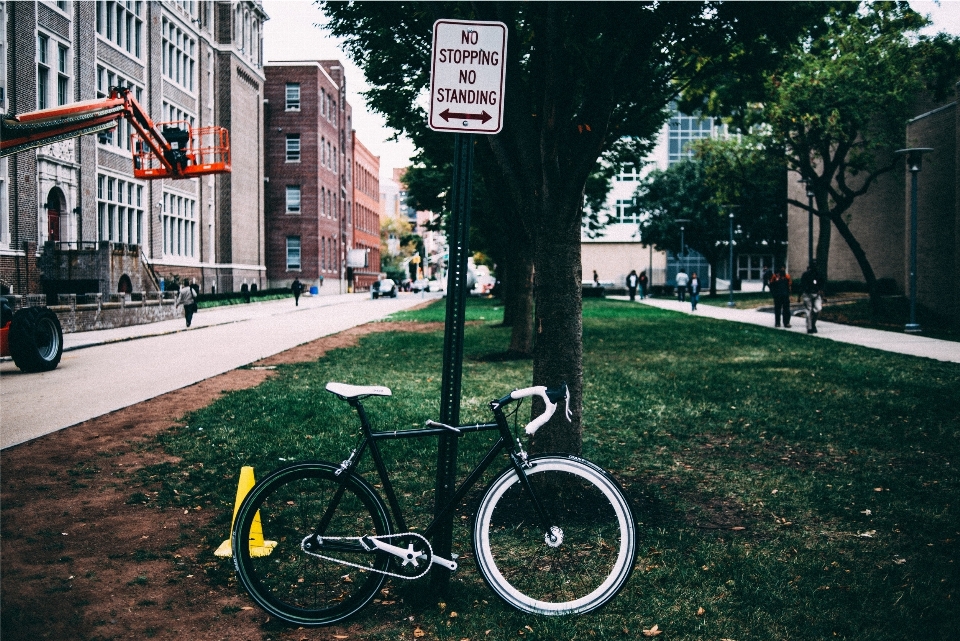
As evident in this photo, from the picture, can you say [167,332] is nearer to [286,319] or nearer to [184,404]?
[286,319]

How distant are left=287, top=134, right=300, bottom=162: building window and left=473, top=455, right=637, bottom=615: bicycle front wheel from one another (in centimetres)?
6946

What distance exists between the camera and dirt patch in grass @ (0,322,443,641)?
4.07 m

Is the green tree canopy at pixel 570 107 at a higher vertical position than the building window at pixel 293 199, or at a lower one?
lower

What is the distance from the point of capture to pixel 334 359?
1639 cm

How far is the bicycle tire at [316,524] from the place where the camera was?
4.03 meters

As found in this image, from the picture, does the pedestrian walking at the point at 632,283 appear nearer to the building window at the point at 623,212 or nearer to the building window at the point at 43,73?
the building window at the point at 623,212

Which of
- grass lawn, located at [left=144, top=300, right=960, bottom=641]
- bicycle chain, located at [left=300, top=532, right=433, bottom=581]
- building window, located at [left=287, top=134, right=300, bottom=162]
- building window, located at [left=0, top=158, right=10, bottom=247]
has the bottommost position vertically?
grass lawn, located at [left=144, top=300, right=960, bottom=641]

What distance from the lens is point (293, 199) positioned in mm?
70375

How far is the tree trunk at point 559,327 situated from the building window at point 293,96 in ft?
224

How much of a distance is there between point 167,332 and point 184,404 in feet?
49.1

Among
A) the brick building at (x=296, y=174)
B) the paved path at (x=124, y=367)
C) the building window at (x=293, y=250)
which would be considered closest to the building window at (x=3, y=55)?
the paved path at (x=124, y=367)

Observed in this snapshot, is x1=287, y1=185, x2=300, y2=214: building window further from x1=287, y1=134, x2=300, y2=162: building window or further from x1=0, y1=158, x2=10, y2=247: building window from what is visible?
x1=0, y1=158, x2=10, y2=247: building window

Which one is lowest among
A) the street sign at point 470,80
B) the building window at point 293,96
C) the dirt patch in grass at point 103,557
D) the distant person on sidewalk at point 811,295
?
the dirt patch in grass at point 103,557

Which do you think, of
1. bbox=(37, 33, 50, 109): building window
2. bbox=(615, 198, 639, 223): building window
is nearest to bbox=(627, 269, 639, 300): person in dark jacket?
bbox=(615, 198, 639, 223): building window
